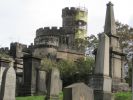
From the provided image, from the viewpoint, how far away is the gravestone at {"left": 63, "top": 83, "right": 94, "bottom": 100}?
12695 mm

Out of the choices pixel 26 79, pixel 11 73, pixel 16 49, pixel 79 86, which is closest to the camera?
pixel 79 86

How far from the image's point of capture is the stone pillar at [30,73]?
22.2 metres

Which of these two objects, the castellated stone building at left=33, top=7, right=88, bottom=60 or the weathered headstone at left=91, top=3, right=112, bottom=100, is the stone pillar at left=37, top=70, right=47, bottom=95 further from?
the castellated stone building at left=33, top=7, right=88, bottom=60

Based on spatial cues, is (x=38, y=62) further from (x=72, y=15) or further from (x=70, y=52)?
(x=72, y=15)

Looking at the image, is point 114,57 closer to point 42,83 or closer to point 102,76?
point 42,83

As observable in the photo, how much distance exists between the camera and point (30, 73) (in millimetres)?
23000

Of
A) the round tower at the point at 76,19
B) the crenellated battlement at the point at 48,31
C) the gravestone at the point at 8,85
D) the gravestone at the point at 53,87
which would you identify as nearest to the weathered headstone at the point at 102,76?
the gravestone at the point at 53,87

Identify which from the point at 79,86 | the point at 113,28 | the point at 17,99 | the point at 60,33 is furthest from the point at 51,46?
the point at 79,86

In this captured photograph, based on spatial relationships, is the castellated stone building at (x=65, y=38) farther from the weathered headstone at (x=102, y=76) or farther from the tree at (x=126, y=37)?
the weathered headstone at (x=102, y=76)

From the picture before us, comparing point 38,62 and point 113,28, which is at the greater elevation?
point 113,28

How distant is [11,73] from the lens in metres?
16.0

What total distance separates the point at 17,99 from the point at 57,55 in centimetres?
5071

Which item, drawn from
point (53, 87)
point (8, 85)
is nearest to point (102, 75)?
point (53, 87)

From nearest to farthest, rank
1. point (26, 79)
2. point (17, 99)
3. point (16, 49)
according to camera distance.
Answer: point (17, 99) < point (26, 79) < point (16, 49)
